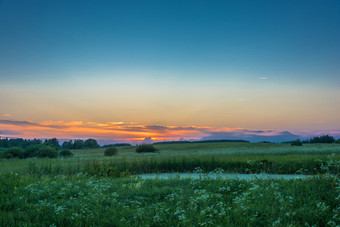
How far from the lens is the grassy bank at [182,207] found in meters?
5.71

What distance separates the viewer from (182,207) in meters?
6.60

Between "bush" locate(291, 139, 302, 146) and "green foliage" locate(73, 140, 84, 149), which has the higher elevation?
"bush" locate(291, 139, 302, 146)

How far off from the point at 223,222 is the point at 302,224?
1840 millimetres

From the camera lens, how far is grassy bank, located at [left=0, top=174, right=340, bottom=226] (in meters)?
5.71

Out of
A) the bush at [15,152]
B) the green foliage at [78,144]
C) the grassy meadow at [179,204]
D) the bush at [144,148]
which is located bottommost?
the green foliage at [78,144]

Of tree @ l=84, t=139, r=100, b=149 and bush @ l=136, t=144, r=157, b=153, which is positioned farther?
tree @ l=84, t=139, r=100, b=149

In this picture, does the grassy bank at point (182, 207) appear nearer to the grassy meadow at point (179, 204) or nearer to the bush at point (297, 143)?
the grassy meadow at point (179, 204)

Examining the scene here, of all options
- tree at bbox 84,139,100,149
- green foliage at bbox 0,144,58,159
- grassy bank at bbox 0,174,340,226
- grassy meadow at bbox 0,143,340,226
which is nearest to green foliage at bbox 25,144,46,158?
green foliage at bbox 0,144,58,159

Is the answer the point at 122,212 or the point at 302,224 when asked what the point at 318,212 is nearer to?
the point at 302,224

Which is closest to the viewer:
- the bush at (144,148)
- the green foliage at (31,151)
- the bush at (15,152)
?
the bush at (15,152)

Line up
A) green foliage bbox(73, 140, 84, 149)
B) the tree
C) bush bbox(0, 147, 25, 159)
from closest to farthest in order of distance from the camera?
bush bbox(0, 147, 25, 159) < the tree < green foliage bbox(73, 140, 84, 149)

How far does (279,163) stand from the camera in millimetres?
15641

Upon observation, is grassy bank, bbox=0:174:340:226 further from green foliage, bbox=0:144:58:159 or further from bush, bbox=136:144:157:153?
bush, bbox=136:144:157:153

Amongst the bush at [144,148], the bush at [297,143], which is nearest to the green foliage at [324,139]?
the bush at [297,143]
